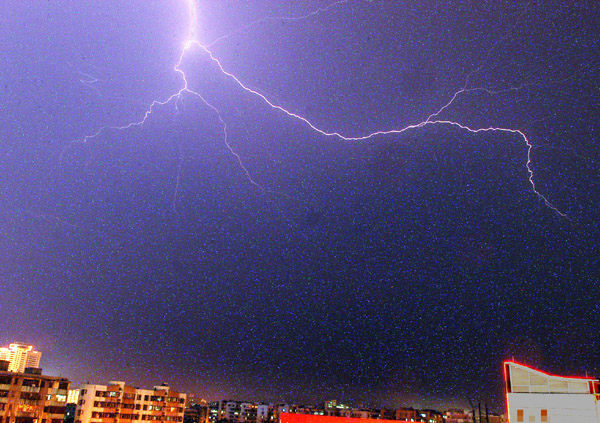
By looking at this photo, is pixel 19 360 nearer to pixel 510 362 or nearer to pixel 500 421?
pixel 500 421

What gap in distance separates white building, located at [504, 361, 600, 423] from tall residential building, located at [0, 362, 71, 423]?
4333 centimetres

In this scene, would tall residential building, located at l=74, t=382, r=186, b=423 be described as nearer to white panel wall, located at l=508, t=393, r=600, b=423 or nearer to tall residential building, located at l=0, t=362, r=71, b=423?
tall residential building, located at l=0, t=362, r=71, b=423

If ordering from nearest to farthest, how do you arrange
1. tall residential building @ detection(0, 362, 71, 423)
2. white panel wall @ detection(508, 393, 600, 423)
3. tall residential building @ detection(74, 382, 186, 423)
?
white panel wall @ detection(508, 393, 600, 423)
tall residential building @ detection(0, 362, 71, 423)
tall residential building @ detection(74, 382, 186, 423)

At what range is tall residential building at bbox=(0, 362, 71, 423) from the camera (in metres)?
42.7

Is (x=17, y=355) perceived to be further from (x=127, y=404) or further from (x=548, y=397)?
(x=548, y=397)

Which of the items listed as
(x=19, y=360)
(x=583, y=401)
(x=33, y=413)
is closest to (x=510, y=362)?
(x=583, y=401)

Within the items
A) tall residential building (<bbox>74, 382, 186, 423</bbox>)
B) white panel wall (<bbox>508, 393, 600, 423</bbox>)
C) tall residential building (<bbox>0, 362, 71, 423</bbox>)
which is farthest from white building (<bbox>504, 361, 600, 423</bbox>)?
tall residential building (<bbox>74, 382, 186, 423</bbox>)

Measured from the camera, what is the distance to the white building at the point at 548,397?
14305 mm

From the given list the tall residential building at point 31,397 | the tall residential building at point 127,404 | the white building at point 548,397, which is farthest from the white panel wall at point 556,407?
the tall residential building at point 127,404

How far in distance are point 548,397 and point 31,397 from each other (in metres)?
45.0

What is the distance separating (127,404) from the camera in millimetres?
60000

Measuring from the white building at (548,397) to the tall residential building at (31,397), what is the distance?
4333 centimetres

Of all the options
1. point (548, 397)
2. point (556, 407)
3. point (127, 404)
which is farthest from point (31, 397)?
point (556, 407)

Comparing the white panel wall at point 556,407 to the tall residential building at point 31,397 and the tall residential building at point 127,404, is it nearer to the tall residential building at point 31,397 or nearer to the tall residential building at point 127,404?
the tall residential building at point 31,397
